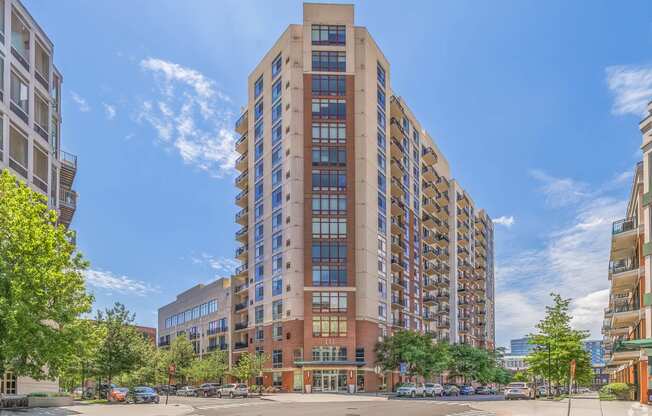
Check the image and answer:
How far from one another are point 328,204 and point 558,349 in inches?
1400

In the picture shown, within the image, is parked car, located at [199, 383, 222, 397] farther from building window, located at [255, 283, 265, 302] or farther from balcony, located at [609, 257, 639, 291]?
balcony, located at [609, 257, 639, 291]

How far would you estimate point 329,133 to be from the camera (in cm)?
8388

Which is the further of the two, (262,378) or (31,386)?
(262,378)

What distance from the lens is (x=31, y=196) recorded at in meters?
29.5

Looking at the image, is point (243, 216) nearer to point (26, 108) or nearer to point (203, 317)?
point (203, 317)

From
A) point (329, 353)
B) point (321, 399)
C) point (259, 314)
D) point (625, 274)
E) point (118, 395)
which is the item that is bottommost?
point (321, 399)

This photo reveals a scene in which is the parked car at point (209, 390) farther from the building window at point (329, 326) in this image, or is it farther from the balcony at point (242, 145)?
the balcony at point (242, 145)

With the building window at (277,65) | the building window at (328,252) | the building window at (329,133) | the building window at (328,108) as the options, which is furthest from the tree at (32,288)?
the building window at (277,65)

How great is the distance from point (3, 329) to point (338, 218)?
189ft

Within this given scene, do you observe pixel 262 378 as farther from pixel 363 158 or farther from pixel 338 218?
pixel 363 158

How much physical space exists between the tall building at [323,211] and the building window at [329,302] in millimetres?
132

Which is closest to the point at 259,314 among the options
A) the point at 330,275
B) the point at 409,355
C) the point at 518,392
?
the point at 330,275

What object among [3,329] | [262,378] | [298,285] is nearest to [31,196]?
[3,329]

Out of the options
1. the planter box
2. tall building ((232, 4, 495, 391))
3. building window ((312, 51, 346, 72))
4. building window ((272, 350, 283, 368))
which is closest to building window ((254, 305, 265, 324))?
tall building ((232, 4, 495, 391))
